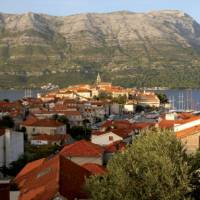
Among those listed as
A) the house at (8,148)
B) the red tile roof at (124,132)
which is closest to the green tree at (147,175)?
the house at (8,148)

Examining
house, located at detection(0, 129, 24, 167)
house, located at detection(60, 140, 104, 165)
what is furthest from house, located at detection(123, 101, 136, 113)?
house, located at detection(60, 140, 104, 165)

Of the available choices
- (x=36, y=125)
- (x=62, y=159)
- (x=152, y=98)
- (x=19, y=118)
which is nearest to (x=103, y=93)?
(x=152, y=98)

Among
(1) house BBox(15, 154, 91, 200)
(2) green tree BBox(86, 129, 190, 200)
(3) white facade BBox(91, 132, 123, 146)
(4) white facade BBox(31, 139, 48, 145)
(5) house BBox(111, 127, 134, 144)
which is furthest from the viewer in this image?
(4) white facade BBox(31, 139, 48, 145)

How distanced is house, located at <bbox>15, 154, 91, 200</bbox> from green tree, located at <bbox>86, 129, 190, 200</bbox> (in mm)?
1494

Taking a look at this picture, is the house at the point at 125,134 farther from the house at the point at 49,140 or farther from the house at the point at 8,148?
the house at the point at 8,148

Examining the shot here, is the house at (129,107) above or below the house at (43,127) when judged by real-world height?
below

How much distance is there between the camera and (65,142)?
54.8 m

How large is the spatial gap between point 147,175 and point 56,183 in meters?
4.03

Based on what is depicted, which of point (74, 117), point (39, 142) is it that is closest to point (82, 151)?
point (39, 142)

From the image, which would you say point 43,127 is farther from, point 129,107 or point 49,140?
point 129,107

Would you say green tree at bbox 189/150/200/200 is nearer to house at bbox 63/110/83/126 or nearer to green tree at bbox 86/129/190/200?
green tree at bbox 86/129/190/200

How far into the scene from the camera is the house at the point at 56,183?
19.6 m

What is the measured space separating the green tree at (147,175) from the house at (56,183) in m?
1.49

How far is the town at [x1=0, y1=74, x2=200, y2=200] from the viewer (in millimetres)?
21391
